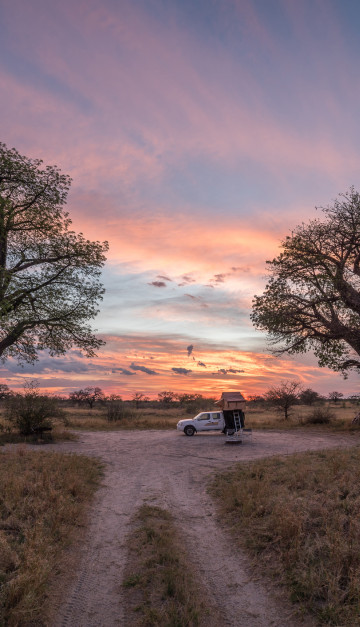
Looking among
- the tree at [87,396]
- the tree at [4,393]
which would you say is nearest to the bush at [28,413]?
the tree at [4,393]

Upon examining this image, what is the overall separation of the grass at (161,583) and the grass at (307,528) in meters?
1.53

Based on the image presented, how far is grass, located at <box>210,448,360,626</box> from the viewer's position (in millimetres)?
5750

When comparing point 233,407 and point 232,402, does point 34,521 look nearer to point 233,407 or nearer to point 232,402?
point 232,402

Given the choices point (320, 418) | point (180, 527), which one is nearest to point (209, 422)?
point (320, 418)

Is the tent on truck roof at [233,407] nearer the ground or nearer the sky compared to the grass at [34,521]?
nearer the sky

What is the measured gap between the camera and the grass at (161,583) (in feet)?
17.8

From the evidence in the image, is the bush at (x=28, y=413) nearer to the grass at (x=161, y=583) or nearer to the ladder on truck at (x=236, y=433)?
the ladder on truck at (x=236, y=433)

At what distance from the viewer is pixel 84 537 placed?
8398mm

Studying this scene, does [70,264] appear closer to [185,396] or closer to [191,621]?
[191,621]

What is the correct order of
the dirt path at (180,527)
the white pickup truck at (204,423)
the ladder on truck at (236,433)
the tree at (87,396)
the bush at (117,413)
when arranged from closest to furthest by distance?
the dirt path at (180,527)
the ladder on truck at (236,433)
the white pickup truck at (204,423)
the bush at (117,413)
the tree at (87,396)

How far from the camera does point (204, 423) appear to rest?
2819cm

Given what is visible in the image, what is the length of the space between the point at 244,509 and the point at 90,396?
70510mm

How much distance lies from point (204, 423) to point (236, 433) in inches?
171

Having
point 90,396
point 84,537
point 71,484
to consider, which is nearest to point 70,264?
point 71,484
